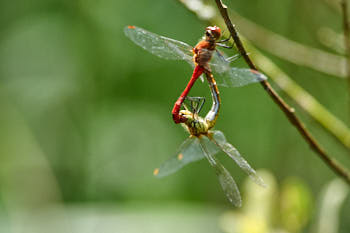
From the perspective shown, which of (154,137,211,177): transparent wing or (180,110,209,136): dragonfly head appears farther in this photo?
(154,137,211,177): transparent wing

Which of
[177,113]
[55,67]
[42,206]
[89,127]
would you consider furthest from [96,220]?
[177,113]

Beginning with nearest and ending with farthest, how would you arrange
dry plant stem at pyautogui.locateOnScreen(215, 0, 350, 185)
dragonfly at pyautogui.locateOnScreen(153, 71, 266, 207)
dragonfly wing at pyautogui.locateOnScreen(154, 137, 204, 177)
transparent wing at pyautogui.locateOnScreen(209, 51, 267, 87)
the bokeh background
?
1. dry plant stem at pyautogui.locateOnScreen(215, 0, 350, 185)
2. transparent wing at pyautogui.locateOnScreen(209, 51, 267, 87)
3. dragonfly at pyautogui.locateOnScreen(153, 71, 266, 207)
4. dragonfly wing at pyautogui.locateOnScreen(154, 137, 204, 177)
5. the bokeh background

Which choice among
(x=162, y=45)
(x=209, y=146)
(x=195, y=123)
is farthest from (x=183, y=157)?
(x=162, y=45)

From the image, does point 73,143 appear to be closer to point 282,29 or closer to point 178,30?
point 178,30

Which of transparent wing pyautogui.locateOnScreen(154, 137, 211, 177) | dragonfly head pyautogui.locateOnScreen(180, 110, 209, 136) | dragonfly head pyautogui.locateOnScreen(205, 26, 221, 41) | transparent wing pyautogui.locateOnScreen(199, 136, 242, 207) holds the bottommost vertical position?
transparent wing pyautogui.locateOnScreen(199, 136, 242, 207)

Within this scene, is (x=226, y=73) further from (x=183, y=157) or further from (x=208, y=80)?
(x=183, y=157)

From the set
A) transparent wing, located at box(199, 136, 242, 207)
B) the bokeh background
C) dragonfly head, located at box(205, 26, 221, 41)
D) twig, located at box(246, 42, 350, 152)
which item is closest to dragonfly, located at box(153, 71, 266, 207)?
transparent wing, located at box(199, 136, 242, 207)

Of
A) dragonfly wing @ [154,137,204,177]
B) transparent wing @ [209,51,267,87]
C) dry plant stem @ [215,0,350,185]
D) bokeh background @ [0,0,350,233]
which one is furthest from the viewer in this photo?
bokeh background @ [0,0,350,233]

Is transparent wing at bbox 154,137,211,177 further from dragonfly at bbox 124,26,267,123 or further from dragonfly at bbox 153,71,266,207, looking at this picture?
dragonfly at bbox 124,26,267,123
